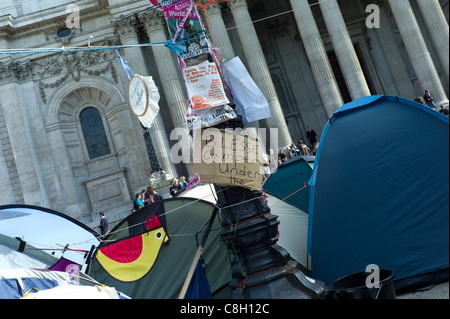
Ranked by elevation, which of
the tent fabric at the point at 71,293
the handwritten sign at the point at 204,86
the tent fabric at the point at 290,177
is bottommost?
the tent fabric at the point at 71,293

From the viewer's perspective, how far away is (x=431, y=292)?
5.17 metres

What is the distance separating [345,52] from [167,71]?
8992 millimetres

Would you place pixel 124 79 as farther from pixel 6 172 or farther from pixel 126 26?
pixel 6 172

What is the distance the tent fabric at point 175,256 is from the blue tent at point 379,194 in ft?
6.30

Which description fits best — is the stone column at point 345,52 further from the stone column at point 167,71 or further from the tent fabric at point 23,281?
the tent fabric at point 23,281

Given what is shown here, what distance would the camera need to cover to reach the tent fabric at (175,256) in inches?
299

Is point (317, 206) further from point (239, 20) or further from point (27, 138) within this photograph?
point (27, 138)

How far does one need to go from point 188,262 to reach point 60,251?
2929 millimetres

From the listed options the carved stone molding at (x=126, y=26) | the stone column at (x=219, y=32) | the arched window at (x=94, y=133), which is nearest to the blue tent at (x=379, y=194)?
the stone column at (x=219, y=32)

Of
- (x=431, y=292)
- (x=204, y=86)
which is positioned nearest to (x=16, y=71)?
(x=204, y=86)

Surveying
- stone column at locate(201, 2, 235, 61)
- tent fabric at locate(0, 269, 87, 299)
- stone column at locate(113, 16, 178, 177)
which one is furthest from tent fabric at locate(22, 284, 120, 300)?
stone column at locate(201, 2, 235, 61)

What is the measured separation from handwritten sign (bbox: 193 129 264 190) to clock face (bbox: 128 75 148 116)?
6.57 feet

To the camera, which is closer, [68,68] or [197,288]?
[197,288]

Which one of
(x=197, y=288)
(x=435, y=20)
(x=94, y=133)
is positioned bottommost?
(x=197, y=288)
